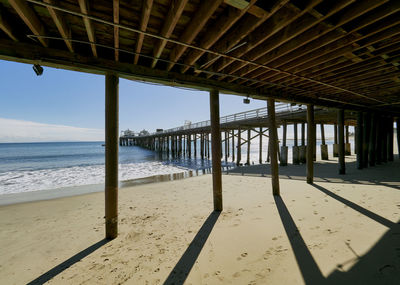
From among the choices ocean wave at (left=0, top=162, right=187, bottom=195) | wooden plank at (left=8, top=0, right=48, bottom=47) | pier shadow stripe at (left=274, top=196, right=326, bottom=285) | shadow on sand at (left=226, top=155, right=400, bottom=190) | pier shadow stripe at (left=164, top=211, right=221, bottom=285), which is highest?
wooden plank at (left=8, top=0, right=48, bottom=47)

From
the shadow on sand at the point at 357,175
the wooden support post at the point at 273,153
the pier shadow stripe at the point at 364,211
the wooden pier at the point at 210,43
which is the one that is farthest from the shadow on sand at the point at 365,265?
the shadow on sand at the point at 357,175

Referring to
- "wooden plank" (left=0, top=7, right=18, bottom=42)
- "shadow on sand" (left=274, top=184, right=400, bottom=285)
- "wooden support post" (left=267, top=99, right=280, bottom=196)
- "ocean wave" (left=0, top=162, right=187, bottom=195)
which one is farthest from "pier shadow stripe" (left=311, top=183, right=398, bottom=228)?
"ocean wave" (left=0, top=162, right=187, bottom=195)

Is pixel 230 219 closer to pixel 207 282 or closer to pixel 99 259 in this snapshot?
pixel 207 282

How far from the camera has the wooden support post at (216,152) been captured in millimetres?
4781

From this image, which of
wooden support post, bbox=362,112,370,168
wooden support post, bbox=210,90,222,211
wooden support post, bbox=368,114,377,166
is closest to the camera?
wooden support post, bbox=210,90,222,211

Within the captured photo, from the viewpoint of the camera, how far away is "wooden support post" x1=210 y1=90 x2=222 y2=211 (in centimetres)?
478

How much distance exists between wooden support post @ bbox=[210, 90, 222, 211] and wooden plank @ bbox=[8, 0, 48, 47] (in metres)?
3.63

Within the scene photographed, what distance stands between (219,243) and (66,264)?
104 inches

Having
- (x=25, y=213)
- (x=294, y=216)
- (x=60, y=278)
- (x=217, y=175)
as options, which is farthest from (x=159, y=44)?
(x=25, y=213)

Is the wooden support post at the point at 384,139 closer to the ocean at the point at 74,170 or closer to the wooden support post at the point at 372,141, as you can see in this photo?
the wooden support post at the point at 372,141

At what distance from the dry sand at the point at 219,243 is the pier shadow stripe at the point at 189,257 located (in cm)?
2

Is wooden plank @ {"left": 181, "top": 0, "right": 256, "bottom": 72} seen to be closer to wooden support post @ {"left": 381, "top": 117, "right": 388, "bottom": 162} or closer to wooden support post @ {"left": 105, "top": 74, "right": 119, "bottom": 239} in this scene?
wooden support post @ {"left": 105, "top": 74, "right": 119, "bottom": 239}

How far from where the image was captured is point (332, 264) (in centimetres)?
251

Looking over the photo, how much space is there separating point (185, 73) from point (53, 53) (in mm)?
2676
